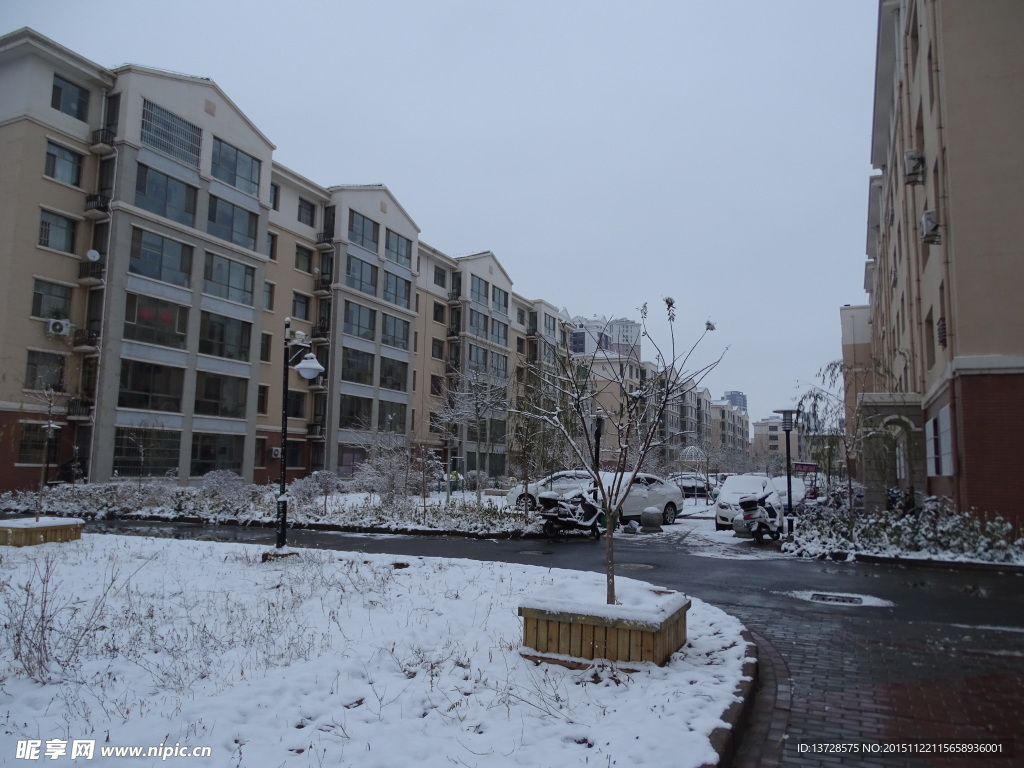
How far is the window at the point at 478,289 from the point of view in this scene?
191ft

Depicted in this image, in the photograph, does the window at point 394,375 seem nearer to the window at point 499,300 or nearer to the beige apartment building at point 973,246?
the window at point 499,300

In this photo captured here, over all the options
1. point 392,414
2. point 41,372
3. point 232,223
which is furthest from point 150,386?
point 392,414

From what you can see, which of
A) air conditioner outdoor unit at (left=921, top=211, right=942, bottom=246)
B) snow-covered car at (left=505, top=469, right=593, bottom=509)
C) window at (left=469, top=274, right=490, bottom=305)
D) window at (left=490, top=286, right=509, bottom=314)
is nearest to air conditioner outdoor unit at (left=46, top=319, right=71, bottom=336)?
snow-covered car at (left=505, top=469, right=593, bottom=509)

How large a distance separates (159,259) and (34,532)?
2317 cm

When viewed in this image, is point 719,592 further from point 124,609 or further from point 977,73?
point 977,73

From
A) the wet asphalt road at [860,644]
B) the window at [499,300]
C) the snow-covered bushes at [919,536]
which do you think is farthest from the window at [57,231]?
the window at [499,300]

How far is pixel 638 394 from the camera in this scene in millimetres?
7664

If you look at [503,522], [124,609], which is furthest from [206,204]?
[124,609]

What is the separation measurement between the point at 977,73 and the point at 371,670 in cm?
1753

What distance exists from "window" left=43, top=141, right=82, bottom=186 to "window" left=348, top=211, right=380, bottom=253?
15974mm

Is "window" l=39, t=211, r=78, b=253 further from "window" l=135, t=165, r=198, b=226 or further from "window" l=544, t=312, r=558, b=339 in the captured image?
"window" l=544, t=312, r=558, b=339

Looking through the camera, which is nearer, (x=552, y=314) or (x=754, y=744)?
(x=754, y=744)

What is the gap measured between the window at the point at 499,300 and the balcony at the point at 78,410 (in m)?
35.4

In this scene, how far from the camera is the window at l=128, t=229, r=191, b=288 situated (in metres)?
32.2
